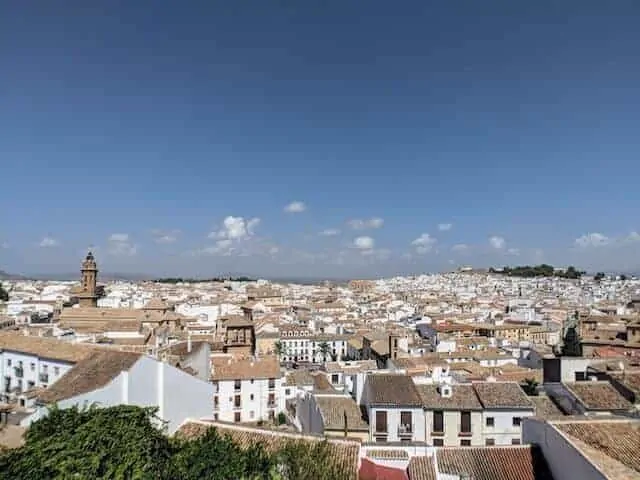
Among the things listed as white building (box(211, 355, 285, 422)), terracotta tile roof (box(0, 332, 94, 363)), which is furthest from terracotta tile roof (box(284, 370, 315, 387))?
terracotta tile roof (box(0, 332, 94, 363))

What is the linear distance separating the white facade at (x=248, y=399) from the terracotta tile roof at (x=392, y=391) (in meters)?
14.0

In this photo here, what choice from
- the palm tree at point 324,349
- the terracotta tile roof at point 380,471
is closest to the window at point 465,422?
the terracotta tile roof at point 380,471

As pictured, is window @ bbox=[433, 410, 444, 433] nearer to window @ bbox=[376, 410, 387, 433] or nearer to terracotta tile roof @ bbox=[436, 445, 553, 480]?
window @ bbox=[376, 410, 387, 433]

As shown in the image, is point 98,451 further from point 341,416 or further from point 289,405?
point 289,405

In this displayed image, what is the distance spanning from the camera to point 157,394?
57.6ft

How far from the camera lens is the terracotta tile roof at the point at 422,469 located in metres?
13.3

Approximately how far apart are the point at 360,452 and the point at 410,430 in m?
8.95

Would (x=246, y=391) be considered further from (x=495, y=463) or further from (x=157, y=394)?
(x=495, y=463)

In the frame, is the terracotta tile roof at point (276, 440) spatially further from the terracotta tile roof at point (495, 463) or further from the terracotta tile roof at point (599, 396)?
the terracotta tile roof at point (599, 396)

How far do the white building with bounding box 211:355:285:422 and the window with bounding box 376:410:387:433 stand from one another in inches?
605

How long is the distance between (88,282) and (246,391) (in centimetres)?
3755

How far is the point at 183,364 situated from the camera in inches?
1083

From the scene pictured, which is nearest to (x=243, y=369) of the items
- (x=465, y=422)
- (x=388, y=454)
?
(x=465, y=422)

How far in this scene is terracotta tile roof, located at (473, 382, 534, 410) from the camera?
22547 millimetres
